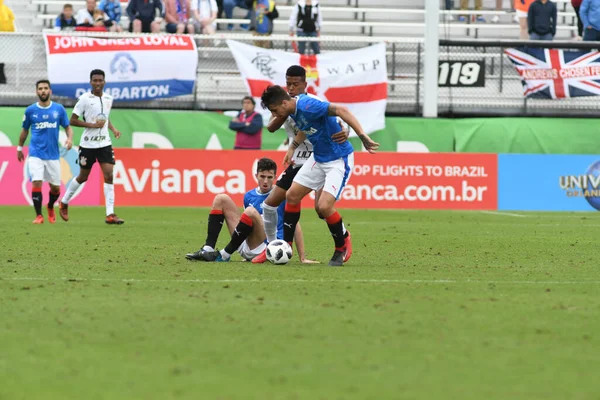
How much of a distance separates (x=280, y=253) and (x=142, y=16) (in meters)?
15.0

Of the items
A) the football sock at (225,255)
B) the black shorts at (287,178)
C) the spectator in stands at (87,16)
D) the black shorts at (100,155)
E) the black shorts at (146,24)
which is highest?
the spectator in stands at (87,16)

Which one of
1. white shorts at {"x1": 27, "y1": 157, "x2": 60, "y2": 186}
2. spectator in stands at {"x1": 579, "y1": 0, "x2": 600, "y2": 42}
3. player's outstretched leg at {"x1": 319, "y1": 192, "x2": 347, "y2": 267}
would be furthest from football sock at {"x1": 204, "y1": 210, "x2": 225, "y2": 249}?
spectator in stands at {"x1": 579, "y1": 0, "x2": 600, "y2": 42}

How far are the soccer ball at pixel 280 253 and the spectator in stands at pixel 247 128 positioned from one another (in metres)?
11.6

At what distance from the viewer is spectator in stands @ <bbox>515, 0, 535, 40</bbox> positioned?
88.8 ft

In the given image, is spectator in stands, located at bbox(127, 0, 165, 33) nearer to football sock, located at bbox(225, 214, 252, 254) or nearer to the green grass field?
the green grass field

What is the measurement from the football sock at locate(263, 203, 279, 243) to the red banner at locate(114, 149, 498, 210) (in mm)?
10457

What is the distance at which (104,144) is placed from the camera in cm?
1734

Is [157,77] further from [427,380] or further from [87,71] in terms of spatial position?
[427,380]

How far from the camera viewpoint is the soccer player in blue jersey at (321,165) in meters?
10.3

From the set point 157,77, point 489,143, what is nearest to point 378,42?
point 489,143

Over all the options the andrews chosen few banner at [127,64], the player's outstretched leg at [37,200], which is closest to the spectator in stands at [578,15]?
the andrews chosen few banner at [127,64]

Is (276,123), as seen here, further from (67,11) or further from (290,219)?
(67,11)

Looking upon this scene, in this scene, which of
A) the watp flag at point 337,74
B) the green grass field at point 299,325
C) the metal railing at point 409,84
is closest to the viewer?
the green grass field at point 299,325

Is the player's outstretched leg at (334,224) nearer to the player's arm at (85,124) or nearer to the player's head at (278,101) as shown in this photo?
the player's head at (278,101)
